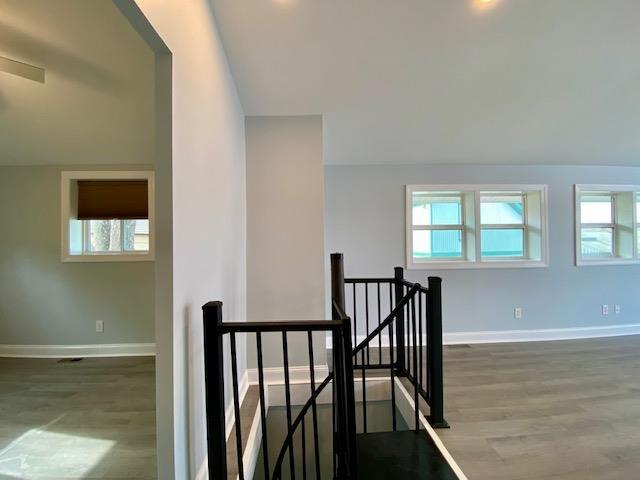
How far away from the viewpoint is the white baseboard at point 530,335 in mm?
3686

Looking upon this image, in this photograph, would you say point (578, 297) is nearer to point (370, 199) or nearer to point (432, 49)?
point (370, 199)

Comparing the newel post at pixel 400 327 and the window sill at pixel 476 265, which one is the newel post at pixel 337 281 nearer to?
the newel post at pixel 400 327

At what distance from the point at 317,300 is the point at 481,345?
8.12 ft

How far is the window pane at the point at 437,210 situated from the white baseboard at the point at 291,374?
2.37 metres

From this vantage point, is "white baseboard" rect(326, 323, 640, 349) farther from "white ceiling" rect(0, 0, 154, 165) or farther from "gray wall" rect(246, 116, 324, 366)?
"white ceiling" rect(0, 0, 154, 165)

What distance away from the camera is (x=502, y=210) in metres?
4.00

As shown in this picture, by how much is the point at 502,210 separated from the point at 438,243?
107 centimetres

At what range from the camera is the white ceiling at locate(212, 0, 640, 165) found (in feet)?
6.36

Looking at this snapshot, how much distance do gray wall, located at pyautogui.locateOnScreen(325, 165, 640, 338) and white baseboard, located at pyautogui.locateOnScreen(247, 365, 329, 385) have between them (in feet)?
4.50

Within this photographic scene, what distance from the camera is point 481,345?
361cm

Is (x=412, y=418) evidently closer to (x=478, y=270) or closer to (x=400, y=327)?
(x=400, y=327)

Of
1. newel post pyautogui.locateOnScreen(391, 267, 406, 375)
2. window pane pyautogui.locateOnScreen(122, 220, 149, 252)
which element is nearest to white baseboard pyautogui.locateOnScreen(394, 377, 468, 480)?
newel post pyautogui.locateOnScreen(391, 267, 406, 375)

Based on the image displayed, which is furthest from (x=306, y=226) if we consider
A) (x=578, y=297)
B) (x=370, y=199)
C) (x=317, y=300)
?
(x=578, y=297)

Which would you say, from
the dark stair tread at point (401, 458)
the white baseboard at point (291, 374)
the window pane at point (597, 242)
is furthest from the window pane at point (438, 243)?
the dark stair tread at point (401, 458)
